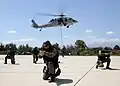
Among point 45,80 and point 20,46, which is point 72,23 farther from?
point 45,80

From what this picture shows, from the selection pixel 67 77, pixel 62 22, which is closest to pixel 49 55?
pixel 67 77

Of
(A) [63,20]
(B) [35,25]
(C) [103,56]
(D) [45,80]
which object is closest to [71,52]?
(A) [63,20]

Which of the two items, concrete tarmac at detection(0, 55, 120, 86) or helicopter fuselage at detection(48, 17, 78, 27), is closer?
concrete tarmac at detection(0, 55, 120, 86)

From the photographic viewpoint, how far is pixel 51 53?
1177cm

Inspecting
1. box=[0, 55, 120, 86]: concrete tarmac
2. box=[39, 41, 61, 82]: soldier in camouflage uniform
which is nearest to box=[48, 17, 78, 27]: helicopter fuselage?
box=[0, 55, 120, 86]: concrete tarmac

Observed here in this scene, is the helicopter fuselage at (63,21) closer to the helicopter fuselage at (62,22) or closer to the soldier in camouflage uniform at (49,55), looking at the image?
the helicopter fuselage at (62,22)

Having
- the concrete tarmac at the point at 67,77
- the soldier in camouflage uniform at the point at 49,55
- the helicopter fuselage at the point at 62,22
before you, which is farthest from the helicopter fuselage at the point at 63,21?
the soldier in camouflage uniform at the point at 49,55

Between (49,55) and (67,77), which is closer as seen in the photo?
(49,55)

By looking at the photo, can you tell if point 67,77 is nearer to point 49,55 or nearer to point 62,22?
point 49,55

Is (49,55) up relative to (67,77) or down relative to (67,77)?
up

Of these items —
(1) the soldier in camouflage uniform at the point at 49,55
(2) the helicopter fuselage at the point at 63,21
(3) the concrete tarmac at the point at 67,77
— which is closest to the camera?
(3) the concrete tarmac at the point at 67,77

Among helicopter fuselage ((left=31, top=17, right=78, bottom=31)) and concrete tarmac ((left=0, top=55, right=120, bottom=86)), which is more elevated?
helicopter fuselage ((left=31, top=17, right=78, bottom=31))

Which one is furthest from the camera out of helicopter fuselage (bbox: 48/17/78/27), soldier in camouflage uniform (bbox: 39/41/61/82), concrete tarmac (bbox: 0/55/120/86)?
helicopter fuselage (bbox: 48/17/78/27)

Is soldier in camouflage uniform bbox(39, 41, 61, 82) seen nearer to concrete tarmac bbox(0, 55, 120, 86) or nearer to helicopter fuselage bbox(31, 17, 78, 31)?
concrete tarmac bbox(0, 55, 120, 86)
